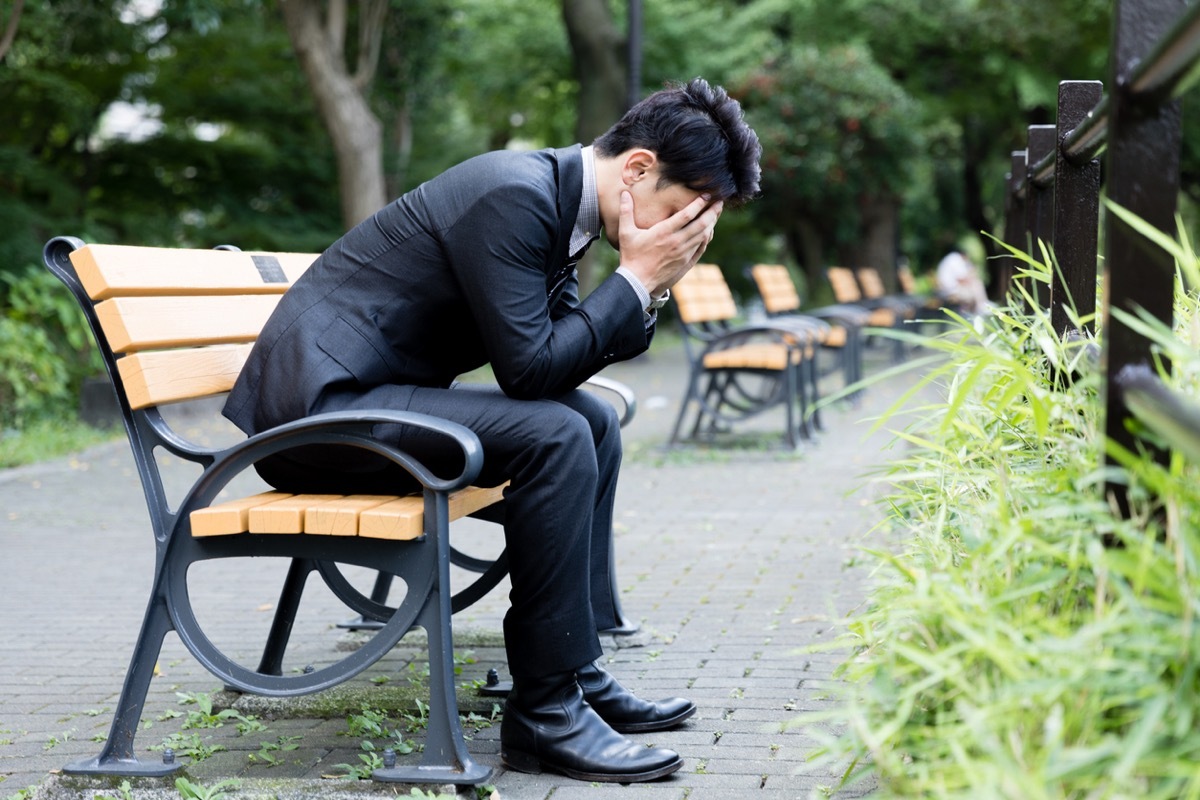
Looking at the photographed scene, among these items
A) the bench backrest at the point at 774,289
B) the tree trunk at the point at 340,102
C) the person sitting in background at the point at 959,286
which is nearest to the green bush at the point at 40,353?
the tree trunk at the point at 340,102

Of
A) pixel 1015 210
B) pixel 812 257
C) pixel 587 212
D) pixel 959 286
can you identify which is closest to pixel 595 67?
pixel 959 286

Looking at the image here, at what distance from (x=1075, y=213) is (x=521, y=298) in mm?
1540

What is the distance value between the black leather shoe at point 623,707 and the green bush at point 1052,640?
0.89 m

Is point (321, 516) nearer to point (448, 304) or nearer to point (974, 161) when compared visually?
point (448, 304)

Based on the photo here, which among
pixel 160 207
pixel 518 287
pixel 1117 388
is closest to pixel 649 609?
pixel 518 287

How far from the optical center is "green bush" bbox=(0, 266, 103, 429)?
31.4 feet

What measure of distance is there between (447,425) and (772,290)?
9309 mm

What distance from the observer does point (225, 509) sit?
2812 millimetres

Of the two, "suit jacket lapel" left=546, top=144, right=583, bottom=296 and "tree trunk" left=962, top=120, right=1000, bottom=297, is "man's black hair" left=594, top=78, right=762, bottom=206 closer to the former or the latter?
"suit jacket lapel" left=546, top=144, right=583, bottom=296

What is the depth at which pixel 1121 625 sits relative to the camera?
5.40 ft

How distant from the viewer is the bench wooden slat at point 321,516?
2.65 m

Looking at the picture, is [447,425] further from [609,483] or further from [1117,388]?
[1117,388]

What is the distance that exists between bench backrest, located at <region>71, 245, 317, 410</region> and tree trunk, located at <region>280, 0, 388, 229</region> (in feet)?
33.5

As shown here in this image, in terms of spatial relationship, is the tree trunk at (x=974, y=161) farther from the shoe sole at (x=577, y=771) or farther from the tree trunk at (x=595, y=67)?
the shoe sole at (x=577, y=771)
